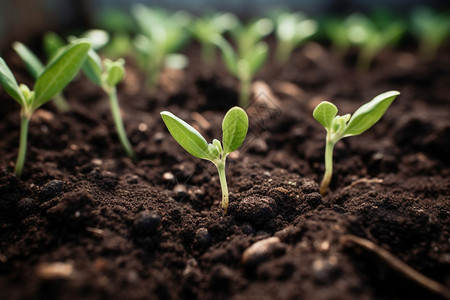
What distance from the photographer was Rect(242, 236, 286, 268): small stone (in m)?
0.99

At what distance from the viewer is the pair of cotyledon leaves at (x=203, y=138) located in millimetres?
1084

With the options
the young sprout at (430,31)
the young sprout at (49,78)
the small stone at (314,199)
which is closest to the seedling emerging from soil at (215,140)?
the small stone at (314,199)

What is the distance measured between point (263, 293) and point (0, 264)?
820mm

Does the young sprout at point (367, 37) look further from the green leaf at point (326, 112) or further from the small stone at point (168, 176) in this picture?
the small stone at point (168, 176)

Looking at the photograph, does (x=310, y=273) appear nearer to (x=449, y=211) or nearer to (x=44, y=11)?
(x=449, y=211)

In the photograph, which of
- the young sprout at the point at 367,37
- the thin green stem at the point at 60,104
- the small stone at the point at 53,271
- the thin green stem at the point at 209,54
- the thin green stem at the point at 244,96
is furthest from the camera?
the thin green stem at the point at 209,54

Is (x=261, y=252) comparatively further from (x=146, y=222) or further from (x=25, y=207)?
(x=25, y=207)

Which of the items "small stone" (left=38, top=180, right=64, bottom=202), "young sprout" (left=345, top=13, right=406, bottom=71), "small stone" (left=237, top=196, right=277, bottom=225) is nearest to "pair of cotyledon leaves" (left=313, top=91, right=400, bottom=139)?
"small stone" (left=237, top=196, right=277, bottom=225)

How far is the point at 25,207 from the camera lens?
118cm

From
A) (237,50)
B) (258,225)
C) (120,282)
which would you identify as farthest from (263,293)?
(237,50)

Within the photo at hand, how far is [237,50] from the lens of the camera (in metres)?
3.19

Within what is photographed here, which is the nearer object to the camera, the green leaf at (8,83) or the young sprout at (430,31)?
the green leaf at (8,83)

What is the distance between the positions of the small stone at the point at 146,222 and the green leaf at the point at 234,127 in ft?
1.17

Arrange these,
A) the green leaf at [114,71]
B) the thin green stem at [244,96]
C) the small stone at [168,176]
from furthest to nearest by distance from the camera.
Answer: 1. the thin green stem at [244,96]
2. the small stone at [168,176]
3. the green leaf at [114,71]
